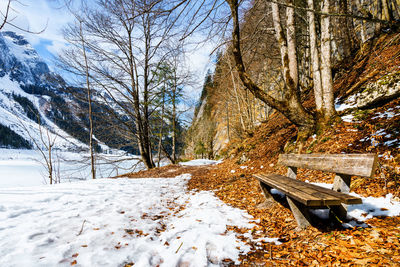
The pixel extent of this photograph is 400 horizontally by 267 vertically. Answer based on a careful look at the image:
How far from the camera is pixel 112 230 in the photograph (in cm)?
215

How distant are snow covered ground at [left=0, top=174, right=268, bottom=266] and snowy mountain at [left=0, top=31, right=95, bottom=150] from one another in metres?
2.50

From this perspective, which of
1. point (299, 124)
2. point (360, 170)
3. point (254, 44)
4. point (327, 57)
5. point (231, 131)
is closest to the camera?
point (360, 170)

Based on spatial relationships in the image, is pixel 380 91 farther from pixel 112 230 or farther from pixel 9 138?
pixel 9 138

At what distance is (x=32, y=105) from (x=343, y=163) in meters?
14.2

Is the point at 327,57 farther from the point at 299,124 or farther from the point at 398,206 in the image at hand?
the point at 398,206

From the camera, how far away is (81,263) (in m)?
1.54

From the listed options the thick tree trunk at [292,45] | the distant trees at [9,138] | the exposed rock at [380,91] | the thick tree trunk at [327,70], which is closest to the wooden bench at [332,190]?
the thick tree trunk at [327,70]

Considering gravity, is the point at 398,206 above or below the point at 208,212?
above

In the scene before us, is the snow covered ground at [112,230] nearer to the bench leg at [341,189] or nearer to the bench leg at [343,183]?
the bench leg at [341,189]

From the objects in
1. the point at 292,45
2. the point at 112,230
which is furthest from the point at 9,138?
the point at 292,45

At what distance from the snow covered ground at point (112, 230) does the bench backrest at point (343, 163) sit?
1.31 metres

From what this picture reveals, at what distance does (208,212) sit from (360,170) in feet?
6.92

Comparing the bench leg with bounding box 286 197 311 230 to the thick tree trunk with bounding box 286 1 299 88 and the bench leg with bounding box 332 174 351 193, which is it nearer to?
the bench leg with bounding box 332 174 351 193

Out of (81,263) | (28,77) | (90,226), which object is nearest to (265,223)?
(81,263)
